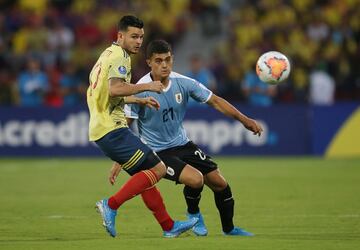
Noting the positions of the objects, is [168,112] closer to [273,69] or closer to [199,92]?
[199,92]

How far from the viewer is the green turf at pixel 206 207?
28.3ft

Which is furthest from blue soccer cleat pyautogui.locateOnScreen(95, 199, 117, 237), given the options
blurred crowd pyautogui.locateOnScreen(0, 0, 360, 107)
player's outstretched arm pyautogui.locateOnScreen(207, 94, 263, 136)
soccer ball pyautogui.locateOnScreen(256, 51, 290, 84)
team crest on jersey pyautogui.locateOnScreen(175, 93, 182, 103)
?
blurred crowd pyautogui.locateOnScreen(0, 0, 360, 107)

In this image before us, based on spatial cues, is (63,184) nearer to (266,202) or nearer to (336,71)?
(266,202)

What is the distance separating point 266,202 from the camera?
1279 cm

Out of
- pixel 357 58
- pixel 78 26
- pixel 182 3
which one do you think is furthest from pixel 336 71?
pixel 78 26

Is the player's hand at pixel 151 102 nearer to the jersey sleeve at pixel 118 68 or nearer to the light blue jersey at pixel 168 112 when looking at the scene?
the jersey sleeve at pixel 118 68

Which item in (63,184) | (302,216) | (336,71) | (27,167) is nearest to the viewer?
(302,216)

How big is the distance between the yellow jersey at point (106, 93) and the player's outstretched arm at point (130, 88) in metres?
0.11

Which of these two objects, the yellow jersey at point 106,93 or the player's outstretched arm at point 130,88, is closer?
the player's outstretched arm at point 130,88

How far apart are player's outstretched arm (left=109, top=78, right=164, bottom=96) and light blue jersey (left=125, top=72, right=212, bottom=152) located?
0.95 meters

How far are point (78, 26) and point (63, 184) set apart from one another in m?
9.11

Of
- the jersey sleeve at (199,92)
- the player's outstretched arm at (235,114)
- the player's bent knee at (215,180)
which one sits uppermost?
the jersey sleeve at (199,92)

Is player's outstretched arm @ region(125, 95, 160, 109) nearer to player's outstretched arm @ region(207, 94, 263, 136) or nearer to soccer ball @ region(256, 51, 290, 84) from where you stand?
player's outstretched arm @ region(207, 94, 263, 136)

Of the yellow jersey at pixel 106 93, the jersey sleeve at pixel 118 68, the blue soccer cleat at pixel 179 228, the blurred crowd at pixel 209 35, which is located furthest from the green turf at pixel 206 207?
the blurred crowd at pixel 209 35
